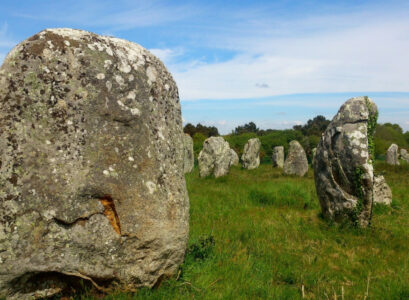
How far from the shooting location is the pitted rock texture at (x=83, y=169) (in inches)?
144

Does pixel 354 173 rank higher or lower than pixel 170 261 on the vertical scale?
A: higher

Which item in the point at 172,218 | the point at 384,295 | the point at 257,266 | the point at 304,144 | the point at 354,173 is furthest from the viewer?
the point at 304,144

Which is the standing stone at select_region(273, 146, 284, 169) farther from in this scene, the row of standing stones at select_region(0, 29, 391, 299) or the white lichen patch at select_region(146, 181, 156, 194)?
the white lichen patch at select_region(146, 181, 156, 194)

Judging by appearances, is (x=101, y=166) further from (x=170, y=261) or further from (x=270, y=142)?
(x=270, y=142)

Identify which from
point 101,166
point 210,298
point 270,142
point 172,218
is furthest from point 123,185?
point 270,142

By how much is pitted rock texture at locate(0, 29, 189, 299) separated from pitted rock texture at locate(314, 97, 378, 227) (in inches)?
184

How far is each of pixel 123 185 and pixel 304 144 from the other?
3597 cm

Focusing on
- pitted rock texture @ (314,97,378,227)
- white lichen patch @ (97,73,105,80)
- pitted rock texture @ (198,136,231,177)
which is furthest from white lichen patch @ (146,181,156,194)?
pitted rock texture @ (198,136,231,177)

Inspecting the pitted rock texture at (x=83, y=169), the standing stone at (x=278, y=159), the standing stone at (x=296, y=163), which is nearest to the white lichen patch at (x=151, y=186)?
the pitted rock texture at (x=83, y=169)

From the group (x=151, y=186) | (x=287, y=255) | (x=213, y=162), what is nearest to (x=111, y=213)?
(x=151, y=186)

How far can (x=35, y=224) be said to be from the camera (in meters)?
3.64

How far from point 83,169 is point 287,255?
3.94 m

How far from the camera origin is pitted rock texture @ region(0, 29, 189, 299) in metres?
3.65

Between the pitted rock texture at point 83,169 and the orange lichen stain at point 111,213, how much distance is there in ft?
0.04
